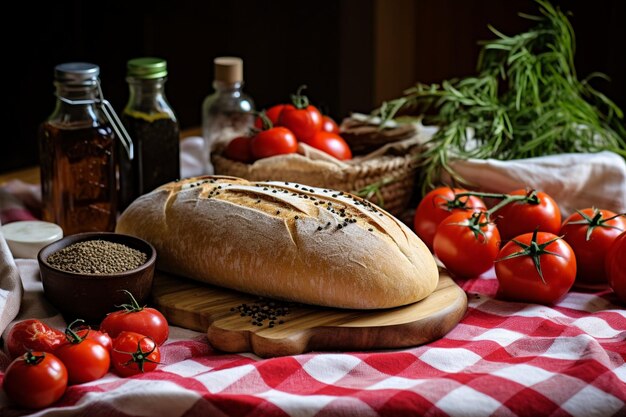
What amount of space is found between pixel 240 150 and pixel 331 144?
9.1 inches

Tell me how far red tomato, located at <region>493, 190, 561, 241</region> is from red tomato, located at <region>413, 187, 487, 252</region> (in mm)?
65

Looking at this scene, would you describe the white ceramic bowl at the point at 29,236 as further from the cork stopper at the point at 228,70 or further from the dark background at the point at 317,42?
the dark background at the point at 317,42

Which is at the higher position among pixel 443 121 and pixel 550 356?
pixel 443 121

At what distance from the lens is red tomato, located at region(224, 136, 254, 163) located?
2.31 meters

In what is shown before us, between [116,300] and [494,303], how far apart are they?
0.76m

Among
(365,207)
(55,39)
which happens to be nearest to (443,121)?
(365,207)

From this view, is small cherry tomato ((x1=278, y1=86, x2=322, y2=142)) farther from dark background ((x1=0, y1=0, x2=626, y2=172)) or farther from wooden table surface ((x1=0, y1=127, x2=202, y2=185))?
dark background ((x1=0, y1=0, x2=626, y2=172))

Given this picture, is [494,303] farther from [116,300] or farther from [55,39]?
[55,39]

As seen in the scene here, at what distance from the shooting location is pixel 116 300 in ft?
5.57

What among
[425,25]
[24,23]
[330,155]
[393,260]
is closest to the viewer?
[393,260]

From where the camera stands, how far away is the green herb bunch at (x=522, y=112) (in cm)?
237

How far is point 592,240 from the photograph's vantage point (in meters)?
1.97

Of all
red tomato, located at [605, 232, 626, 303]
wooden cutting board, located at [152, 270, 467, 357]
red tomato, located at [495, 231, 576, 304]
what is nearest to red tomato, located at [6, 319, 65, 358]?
wooden cutting board, located at [152, 270, 467, 357]

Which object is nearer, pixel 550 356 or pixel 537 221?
pixel 550 356
